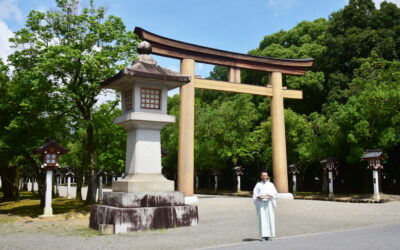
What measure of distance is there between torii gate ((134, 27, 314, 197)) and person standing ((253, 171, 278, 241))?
11.8 meters

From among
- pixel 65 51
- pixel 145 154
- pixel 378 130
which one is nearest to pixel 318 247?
pixel 145 154

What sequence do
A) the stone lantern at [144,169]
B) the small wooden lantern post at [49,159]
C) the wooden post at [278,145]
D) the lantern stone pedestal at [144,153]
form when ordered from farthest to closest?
the wooden post at [278,145] → the small wooden lantern post at [49,159] → the lantern stone pedestal at [144,153] → the stone lantern at [144,169]

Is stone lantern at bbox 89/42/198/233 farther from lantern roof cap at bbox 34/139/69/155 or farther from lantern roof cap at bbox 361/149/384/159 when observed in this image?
lantern roof cap at bbox 361/149/384/159

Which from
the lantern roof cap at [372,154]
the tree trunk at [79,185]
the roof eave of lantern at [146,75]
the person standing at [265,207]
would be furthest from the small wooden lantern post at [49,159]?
the lantern roof cap at [372,154]

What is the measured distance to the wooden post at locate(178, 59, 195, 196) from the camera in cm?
1964

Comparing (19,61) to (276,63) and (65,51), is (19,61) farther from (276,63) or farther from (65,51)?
(276,63)

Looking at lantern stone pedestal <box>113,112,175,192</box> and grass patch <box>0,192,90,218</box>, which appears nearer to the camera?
lantern stone pedestal <box>113,112,175,192</box>

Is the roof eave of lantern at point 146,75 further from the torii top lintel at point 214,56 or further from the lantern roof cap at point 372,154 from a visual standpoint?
the lantern roof cap at point 372,154

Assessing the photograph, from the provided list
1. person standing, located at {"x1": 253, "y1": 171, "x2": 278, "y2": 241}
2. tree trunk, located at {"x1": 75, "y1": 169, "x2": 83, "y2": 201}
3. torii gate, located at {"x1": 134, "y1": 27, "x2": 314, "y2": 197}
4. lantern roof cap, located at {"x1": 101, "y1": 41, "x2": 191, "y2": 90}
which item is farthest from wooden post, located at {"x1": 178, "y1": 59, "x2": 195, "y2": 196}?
person standing, located at {"x1": 253, "y1": 171, "x2": 278, "y2": 241}

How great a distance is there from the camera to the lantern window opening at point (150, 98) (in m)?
10.7

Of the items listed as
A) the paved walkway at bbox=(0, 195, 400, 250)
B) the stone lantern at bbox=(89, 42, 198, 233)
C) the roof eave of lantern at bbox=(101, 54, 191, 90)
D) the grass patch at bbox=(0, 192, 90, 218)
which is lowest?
the grass patch at bbox=(0, 192, 90, 218)

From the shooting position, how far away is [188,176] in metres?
19.7

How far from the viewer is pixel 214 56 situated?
848 inches

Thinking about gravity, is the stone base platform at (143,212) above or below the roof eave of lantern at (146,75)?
below
